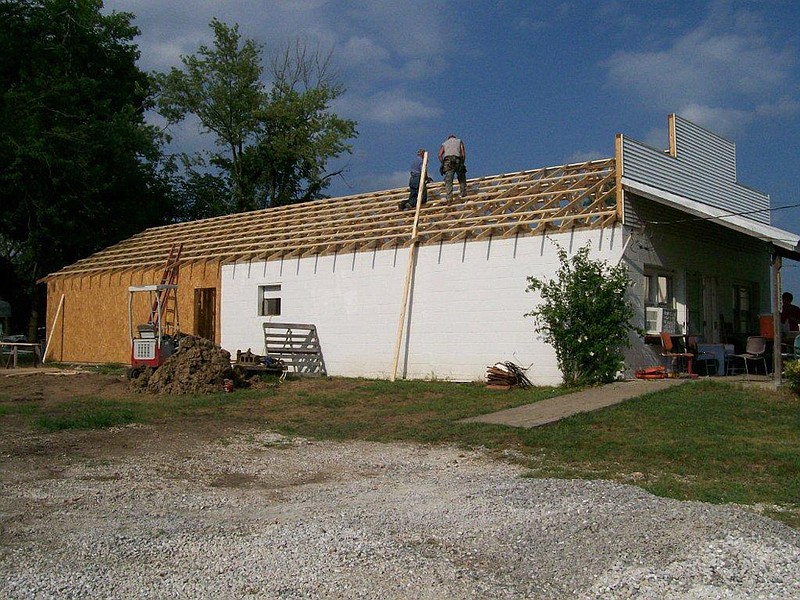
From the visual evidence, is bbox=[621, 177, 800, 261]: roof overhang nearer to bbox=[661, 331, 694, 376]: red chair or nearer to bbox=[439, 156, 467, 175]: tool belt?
bbox=[661, 331, 694, 376]: red chair

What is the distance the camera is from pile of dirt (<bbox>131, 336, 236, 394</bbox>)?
16.4 m

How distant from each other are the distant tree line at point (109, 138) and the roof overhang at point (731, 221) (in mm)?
22623

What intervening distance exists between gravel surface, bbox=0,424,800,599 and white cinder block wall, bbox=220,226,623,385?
28.4ft

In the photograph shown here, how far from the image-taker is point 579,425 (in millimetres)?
11031

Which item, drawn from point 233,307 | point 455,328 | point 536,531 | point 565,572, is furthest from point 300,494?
point 233,307

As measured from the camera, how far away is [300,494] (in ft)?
24.7

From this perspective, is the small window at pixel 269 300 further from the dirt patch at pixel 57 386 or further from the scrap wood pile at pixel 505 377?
the scrap wood pile at pixel 505 377

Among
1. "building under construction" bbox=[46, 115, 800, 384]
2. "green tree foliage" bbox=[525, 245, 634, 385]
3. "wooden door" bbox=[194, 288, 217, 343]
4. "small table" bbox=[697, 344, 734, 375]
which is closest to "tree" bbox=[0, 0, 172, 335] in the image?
"building under construction" bbox=[46, 115, 800, 384]

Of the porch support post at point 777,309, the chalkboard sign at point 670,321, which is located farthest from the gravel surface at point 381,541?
the chalkboard sign at point 670,321

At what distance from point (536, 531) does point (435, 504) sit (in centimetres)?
121

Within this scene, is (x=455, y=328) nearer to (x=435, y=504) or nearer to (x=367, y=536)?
(x=435, y=504)

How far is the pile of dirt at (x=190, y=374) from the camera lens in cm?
1644

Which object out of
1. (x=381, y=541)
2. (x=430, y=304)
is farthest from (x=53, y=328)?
(x=381, y=541)

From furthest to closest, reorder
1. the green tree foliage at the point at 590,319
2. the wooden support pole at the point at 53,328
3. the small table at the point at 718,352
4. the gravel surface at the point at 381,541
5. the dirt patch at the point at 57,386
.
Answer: the wooden support pole at the point at 53,328 → the small table at the point at 718,352 → the dirt patch at the point at 57,386 → the green tree foliage at the point at 590,319 → the gravel surface at the point at 381,541
